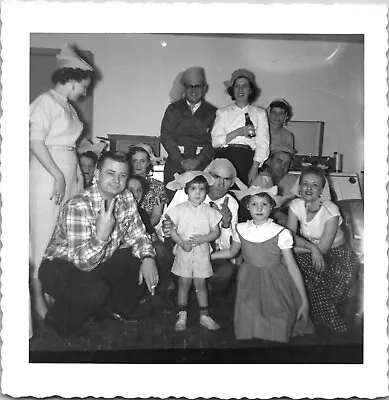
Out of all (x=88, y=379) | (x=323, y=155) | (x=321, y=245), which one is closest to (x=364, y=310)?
(x=321, y=245)

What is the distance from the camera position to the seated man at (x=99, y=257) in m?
2.28

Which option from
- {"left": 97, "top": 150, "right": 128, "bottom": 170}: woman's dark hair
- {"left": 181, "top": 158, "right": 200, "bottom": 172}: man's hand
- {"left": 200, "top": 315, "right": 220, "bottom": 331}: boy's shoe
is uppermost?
{"left": 97, "top": 150, "right": 128, "bottom": 170}: woman's dark hair

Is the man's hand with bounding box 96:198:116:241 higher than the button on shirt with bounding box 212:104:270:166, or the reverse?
the button on shirt with bounding box 212:104:270:166

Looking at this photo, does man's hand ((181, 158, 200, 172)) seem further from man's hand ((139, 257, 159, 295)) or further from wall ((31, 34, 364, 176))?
man's hand ((139, 257, 159, 295))

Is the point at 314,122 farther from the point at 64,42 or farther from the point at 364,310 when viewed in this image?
the point at 64,42

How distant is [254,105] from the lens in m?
2.35

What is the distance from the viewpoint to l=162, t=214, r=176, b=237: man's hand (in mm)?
2318

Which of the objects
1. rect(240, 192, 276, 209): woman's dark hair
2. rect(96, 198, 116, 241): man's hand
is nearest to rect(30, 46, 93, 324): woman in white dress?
rect(96, 198, 116, 241): man's hand

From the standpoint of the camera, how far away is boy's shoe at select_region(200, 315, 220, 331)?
2.27 m

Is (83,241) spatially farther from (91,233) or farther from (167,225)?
(167,225)

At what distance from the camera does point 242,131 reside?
2.36 metres

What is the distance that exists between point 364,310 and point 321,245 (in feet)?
0.94

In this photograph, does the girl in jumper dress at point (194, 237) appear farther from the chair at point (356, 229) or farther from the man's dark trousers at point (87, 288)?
the chair at point (356, 229)

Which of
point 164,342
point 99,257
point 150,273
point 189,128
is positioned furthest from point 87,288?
point 189,128
